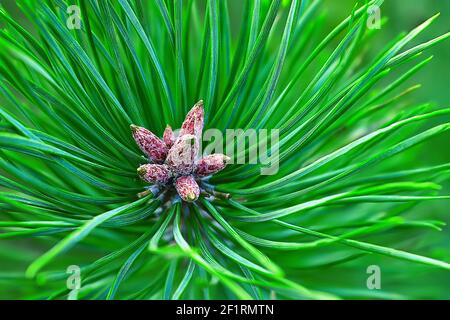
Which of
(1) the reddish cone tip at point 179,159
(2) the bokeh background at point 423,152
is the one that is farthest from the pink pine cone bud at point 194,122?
(2) the bokeh background at point 423,152

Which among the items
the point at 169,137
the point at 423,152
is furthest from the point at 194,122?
the point at 423,152

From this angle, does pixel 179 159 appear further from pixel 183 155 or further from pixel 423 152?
pixel 423 152

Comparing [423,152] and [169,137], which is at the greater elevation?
[423,152]

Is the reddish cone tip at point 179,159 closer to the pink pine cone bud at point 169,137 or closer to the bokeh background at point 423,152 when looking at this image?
the pink pine cone bud at point 169,137

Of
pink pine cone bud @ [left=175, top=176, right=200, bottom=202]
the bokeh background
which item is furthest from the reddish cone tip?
the bokeh background

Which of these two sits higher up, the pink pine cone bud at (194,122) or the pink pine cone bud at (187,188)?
the pink pine cone bud at (194,122)

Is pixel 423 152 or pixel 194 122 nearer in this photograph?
pixel 194 122

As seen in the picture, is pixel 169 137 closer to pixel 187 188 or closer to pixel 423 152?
pixel 187 188
